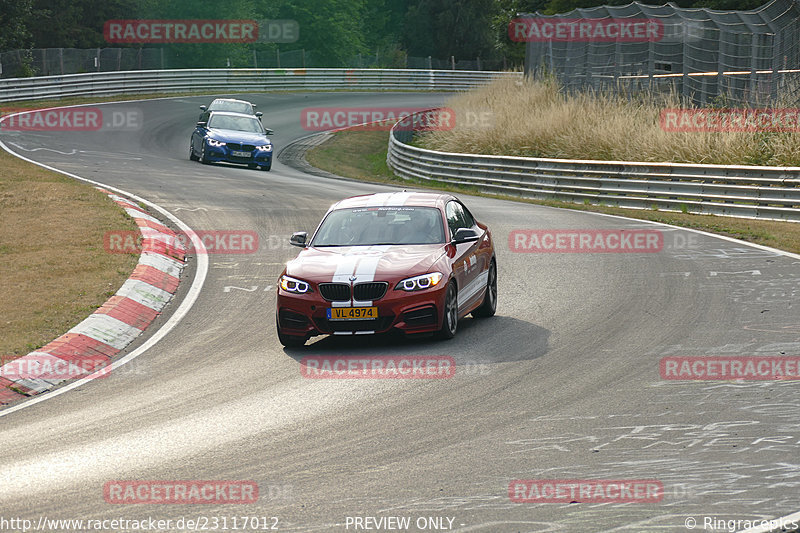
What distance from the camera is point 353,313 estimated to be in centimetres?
1069

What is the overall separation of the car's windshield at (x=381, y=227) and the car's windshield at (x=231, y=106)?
2277cm

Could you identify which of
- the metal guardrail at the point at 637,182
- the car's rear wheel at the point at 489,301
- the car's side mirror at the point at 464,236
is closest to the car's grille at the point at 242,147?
the metal guardrail at the point at 637,182

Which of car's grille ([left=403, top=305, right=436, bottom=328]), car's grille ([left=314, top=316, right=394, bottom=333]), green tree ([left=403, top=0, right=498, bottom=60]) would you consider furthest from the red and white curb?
green tree ([left=403, top=0, right=498, bottom=60])

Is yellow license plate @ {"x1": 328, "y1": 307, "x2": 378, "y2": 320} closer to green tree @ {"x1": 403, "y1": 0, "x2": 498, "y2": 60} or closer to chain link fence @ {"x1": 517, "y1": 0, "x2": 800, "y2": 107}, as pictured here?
chain link fence @ {"x1": 517, "y1": 0, "x2": 800, "y2": 107}

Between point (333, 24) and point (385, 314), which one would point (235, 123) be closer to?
point (385, 314)

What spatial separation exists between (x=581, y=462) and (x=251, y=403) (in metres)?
3.07

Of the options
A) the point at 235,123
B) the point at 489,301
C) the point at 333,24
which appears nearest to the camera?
the point at 489,301

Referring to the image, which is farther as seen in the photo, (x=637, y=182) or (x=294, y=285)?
(x=637, y=182)

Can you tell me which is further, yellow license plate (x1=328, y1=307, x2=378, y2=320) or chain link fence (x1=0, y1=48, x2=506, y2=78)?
chain link fence (x1=0, y1=48, x2=506, y2=78)

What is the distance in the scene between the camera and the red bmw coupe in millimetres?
10711

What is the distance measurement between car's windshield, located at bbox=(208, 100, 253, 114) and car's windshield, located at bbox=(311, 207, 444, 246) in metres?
Result: 22.8

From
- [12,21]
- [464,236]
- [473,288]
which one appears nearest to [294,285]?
[464,236]

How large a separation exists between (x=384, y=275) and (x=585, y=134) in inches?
799

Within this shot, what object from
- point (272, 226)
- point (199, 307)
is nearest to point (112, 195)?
point (272, 226)
